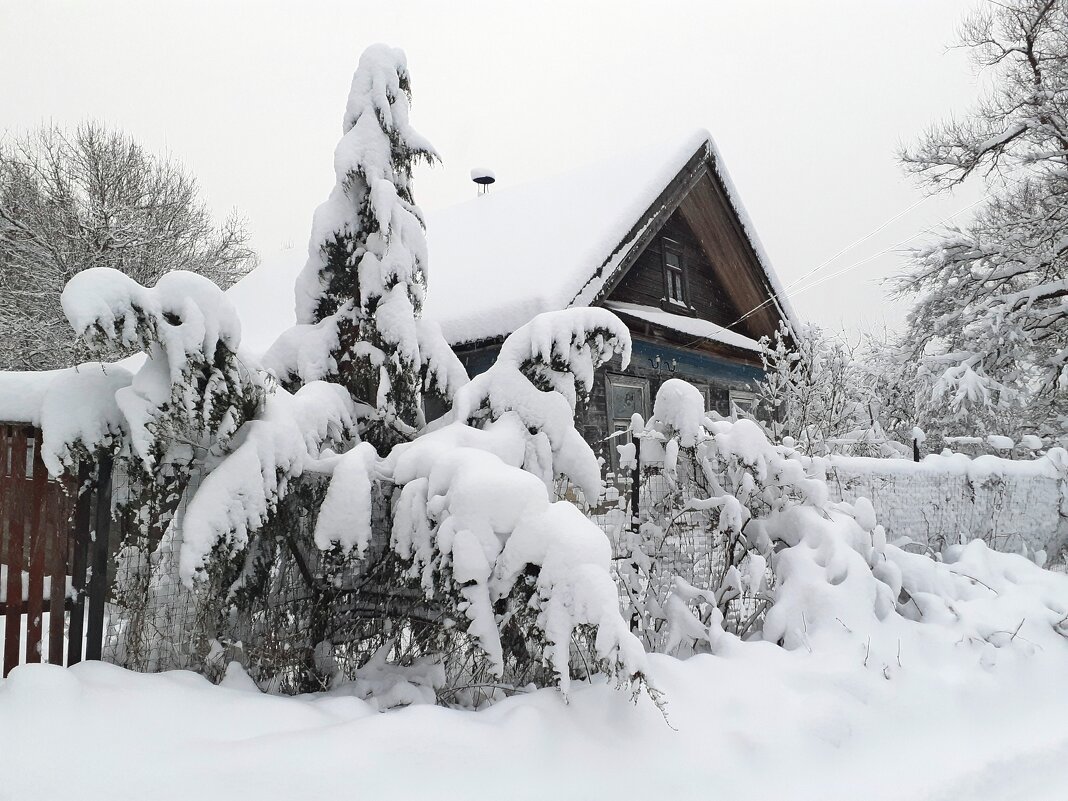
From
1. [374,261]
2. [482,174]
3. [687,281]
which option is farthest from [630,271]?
[374,261]

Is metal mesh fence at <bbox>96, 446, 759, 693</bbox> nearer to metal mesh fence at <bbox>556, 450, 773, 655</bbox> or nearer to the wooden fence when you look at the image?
the wooden fence

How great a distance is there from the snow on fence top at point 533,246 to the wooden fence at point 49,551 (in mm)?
5902

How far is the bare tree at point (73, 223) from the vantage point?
64.9 ft

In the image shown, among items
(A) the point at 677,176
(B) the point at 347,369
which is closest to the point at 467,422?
(B) the point at 347,369

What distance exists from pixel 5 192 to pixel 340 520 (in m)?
23.3

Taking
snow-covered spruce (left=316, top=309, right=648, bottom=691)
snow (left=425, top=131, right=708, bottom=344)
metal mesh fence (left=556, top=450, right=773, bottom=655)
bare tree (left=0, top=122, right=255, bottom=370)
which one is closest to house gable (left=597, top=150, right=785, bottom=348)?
snow (left=425, top=131, right=708, bottom=344)

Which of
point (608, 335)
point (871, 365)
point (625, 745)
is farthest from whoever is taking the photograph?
point (871, 365)

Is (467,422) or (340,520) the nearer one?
(340,520)

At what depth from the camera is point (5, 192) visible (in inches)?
815

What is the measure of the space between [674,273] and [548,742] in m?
11.0

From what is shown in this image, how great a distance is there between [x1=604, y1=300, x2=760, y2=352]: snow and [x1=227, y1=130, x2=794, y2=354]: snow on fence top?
423 mm

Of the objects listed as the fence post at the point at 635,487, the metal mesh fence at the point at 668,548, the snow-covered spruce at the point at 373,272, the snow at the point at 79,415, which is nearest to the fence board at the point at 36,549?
the snow at the point at 79,415

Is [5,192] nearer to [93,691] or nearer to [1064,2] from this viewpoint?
[93,691]

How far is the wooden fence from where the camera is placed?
320 centimetres
